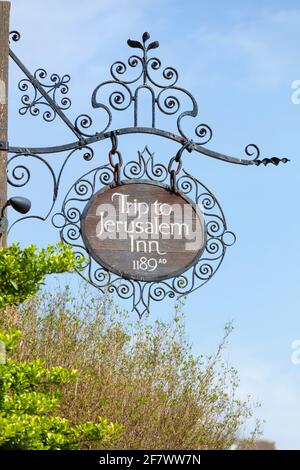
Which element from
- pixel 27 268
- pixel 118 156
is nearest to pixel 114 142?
pixel 118 156

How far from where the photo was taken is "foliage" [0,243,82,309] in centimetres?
710

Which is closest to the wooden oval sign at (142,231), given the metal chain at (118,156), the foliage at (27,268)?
the metal chain at (118,156)

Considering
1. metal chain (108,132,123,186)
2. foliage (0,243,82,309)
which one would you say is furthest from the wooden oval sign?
foliage (0,243,82,309)

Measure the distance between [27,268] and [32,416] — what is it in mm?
1006

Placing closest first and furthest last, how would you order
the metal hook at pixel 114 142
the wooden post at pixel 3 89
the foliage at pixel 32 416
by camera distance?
the foliage at pixel 32 416 → the wooden post at pixel 3 89 → the metal hook at pixel 114 142

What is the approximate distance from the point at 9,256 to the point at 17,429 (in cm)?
120

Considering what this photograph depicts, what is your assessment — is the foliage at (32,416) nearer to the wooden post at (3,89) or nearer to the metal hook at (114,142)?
the wooden post at (3,89)

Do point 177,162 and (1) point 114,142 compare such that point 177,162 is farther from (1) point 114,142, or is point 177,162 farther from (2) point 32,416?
(2) point 32,416

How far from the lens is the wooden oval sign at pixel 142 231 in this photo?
9.62 m

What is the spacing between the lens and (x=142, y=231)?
973cm

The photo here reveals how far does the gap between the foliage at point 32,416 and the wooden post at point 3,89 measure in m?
2.45

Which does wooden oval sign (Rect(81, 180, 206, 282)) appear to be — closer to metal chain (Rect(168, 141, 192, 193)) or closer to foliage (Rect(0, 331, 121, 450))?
metal chain (Rect(168, 141, 192, 193))

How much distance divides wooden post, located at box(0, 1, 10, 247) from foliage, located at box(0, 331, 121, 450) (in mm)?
2453

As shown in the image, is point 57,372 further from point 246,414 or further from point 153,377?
point 246,414
